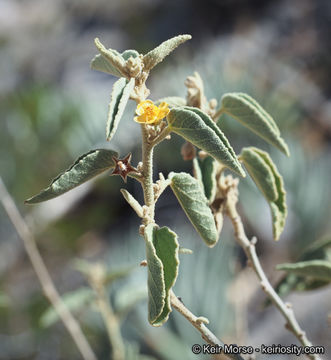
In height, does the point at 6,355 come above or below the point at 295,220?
above

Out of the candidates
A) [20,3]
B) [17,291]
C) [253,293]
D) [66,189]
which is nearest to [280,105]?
[253,293]

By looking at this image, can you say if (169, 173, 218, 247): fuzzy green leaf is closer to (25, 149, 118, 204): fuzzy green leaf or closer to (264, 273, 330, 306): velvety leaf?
(25, 149, 118, 204): fuzzy green leaf

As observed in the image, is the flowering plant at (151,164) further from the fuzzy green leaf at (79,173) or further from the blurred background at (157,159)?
the blurred background at (157,159)

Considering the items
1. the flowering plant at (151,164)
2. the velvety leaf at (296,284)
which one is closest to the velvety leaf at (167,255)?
the flowering plant at (151,164)

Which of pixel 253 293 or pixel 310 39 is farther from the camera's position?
pixel 310 39

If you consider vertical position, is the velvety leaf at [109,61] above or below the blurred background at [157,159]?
above

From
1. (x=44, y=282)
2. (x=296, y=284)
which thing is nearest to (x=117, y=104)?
(x=296, y=284)

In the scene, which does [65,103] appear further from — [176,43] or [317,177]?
[176,43]
